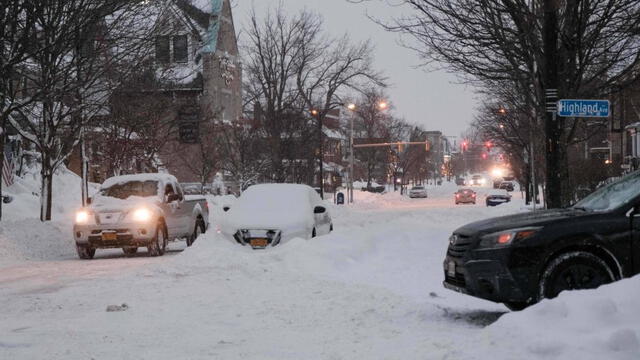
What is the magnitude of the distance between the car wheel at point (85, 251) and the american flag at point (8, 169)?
51.4ft

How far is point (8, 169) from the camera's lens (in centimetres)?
3316

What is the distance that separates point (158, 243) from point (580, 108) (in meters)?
9.71

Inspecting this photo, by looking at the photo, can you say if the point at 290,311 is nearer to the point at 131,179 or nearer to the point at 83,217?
the point at 83,217

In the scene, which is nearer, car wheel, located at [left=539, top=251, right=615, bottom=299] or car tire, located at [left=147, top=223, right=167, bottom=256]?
car wheel, located at [left=539, top=251, right=615, bottom=299]

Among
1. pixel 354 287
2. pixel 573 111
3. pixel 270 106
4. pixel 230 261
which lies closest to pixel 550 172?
pixel 573 111

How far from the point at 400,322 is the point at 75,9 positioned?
1219cm

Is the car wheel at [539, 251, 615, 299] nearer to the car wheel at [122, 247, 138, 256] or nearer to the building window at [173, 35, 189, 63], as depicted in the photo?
the car wheel at [122, 247, 138, 256]

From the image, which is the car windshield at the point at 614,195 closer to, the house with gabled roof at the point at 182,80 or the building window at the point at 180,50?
the house with gabled roof at the point at 182,80

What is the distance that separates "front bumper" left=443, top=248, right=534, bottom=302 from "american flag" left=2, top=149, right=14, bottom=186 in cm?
2712

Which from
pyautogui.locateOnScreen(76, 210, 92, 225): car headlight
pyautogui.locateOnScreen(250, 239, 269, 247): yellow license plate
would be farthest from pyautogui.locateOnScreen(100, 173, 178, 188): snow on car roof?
pyautogui.locateOnScreen(250, 239, 269, 247): yellow license plate

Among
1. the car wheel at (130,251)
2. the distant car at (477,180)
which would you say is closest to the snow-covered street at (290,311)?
the car wheel at (130,251)

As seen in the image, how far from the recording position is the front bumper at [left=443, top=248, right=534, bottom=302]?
24.0 ft

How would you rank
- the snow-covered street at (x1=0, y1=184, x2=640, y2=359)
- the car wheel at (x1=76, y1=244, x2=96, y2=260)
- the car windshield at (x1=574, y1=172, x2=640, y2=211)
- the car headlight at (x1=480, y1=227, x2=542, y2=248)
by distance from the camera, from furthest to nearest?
the car wheel at (x1=76, y1=244, x2=96, y2=260)
the car windshield at (x1=574, y1=172, x2=640, y2=211)
the car headlight at (x1=480, y1=227, x2=542, y2=248)
the snow-covered street at (x1=0, y1=184, x2=640, y2=359)

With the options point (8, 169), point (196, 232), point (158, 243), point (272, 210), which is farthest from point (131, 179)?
point (8, 169)
